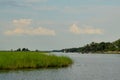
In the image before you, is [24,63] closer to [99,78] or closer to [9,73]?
[9,73]

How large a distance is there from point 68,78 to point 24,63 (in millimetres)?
10628

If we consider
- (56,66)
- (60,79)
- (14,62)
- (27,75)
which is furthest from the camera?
(56,66)

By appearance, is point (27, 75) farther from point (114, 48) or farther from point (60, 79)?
point (114, 48)

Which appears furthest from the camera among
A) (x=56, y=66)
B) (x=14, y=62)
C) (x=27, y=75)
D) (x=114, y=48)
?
(x=114, y=48)

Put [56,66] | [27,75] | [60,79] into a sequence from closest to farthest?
[60,79]
[27,75]
[56,66]

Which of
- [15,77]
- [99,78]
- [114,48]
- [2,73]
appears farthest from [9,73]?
[114,48]

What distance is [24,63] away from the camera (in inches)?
1638

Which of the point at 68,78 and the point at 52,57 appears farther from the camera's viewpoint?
the point at 52,57

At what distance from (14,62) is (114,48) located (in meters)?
149

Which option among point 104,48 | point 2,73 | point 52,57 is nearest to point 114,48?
point 104,48

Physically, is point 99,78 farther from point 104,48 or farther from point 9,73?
point 104,48

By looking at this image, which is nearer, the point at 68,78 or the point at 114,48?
the point at 68,78

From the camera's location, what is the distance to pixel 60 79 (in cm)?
3150

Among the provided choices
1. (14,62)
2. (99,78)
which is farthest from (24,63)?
(99,78)
